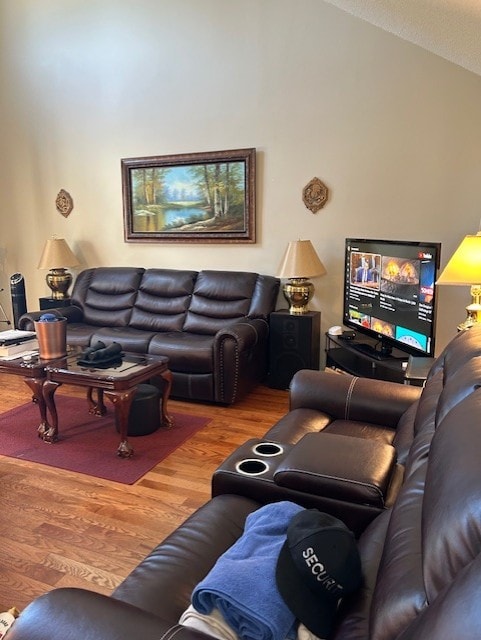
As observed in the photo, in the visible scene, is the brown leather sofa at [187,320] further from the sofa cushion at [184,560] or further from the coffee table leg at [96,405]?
the sofa cushion at [184,560]

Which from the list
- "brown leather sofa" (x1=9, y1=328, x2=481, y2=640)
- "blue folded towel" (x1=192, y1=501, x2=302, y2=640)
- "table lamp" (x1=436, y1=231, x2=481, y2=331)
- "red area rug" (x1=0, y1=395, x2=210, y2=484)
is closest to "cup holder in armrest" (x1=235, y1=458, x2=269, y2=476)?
"brown leather sofa" (x1=9, y1=328, x2=481, y2=640)

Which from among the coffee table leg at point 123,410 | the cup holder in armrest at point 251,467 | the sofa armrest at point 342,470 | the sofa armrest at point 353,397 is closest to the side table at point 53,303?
the coffee table leg at point 123,410

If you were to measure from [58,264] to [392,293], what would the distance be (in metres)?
3.30

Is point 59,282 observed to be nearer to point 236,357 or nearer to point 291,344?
point 236,357

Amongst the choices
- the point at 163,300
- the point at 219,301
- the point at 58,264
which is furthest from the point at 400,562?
the point at 58,264

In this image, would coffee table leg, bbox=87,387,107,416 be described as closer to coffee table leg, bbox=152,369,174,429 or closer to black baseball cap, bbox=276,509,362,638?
coffee table leg, bbox=152,369,174,429

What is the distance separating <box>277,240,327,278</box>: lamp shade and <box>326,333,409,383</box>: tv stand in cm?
57

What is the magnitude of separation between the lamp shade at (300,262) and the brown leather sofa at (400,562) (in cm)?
217

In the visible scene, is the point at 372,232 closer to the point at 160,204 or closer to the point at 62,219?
the point at 160,204

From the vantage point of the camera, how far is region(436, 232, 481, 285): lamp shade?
2643mm

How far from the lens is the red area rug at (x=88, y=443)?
2732 mm

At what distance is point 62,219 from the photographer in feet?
17.0

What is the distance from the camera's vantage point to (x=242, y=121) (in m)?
4.22

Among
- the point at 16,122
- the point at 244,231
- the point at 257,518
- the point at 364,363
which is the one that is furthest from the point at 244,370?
the point at 16,122
